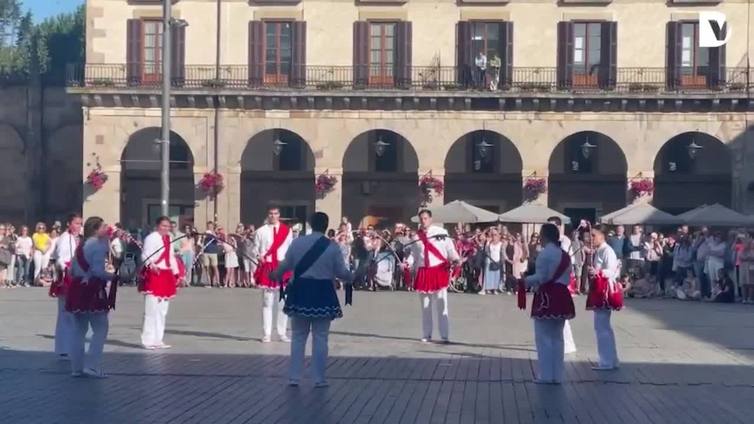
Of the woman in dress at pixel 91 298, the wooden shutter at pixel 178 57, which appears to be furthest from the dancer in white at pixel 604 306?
the wooden shutter at pixel 178 57

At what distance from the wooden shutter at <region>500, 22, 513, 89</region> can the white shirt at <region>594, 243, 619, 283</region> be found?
28609 mm

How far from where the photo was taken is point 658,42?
45.5 metres

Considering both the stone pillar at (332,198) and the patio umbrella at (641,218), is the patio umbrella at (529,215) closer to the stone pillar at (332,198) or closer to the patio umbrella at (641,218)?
the patio umbrella at (641,218)

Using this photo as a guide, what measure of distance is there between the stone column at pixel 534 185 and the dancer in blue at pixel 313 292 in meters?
30.9

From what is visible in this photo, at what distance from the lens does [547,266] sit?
15820 mm

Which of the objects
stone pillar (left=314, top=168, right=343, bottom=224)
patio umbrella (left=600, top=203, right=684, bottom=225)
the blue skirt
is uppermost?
stone pillar (left=314, top=168, right=343, bottom=224)

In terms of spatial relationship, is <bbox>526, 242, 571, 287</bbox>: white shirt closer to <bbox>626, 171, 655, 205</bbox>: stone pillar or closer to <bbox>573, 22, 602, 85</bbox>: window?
<bbox>626, 171, 655, 205</bbox>: stone pillar

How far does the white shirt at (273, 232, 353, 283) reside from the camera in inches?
591

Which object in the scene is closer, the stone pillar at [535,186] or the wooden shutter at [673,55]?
the wooden shutter at [673,55]

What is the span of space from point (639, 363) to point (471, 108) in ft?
93.8

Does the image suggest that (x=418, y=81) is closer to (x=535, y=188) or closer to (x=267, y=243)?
(x=535, y=188)

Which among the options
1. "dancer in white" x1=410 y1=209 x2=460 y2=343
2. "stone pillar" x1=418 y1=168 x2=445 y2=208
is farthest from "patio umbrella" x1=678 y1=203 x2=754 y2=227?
"dancer in white" x1=410 y1=209 x2=460 y2=343

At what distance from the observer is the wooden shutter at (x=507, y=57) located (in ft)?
150

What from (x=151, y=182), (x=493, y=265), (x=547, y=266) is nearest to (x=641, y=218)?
(x=493, y=265)
